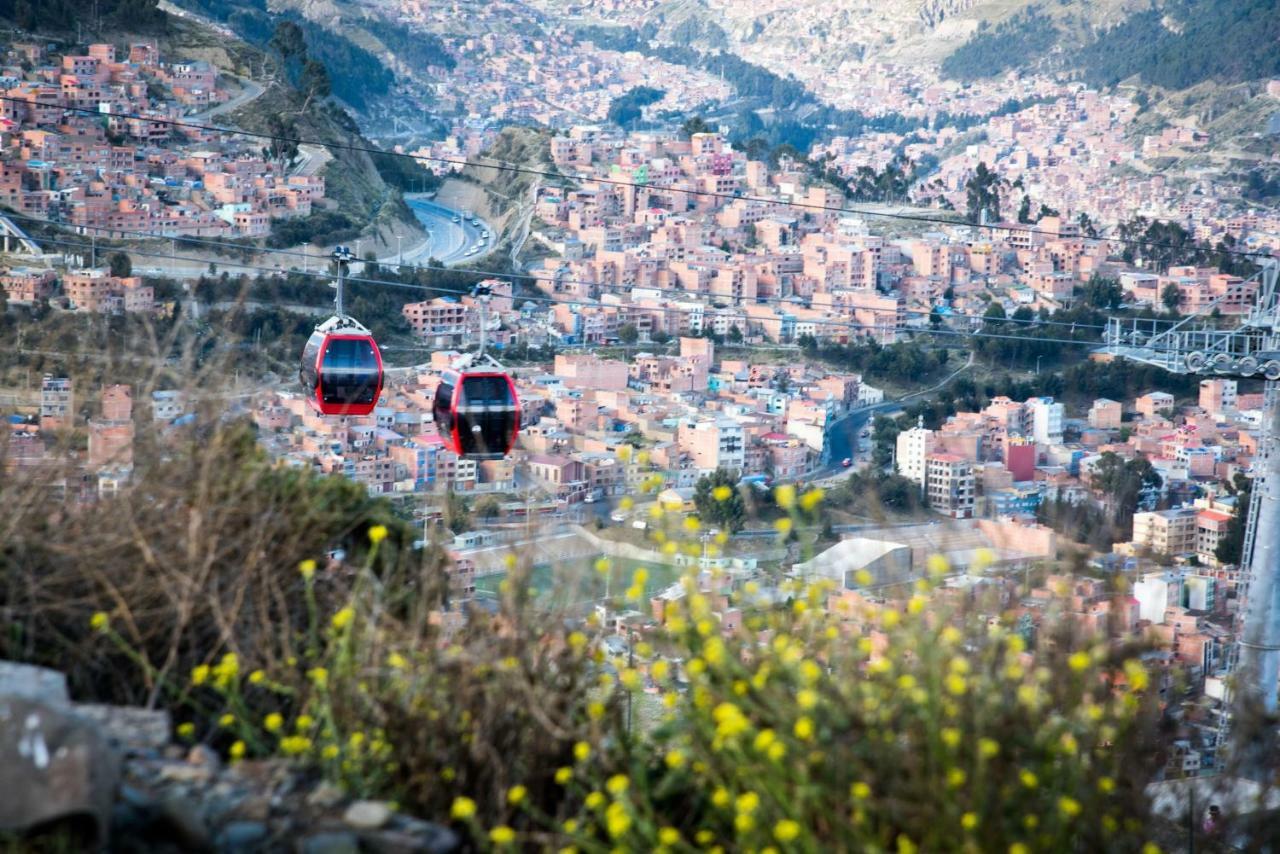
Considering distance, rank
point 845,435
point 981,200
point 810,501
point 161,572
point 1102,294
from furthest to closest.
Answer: point 981,200 → point 1102,294 → point 845,435 → point 161,572 → point 810,501

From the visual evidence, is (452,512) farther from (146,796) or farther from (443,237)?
(443,237)

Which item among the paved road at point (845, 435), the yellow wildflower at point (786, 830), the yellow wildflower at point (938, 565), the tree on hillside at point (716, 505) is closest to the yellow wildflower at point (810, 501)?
the yellow wildflower at point (938, 565)

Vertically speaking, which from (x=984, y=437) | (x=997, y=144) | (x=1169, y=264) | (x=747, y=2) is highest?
(x=747, y=2)

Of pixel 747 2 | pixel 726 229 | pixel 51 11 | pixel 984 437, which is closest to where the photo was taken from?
pixel 984 437

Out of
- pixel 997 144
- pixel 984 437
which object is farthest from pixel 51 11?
pixel 997 144

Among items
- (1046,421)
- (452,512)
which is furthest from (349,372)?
(1046,421)

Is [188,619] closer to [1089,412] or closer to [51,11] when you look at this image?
[1089,412]

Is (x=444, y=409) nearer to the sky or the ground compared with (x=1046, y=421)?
nearer to the sky

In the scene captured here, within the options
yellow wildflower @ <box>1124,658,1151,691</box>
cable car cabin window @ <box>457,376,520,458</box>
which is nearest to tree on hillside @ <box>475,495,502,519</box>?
yellow wildflower @ <box>1124,658,1151,691</box>
